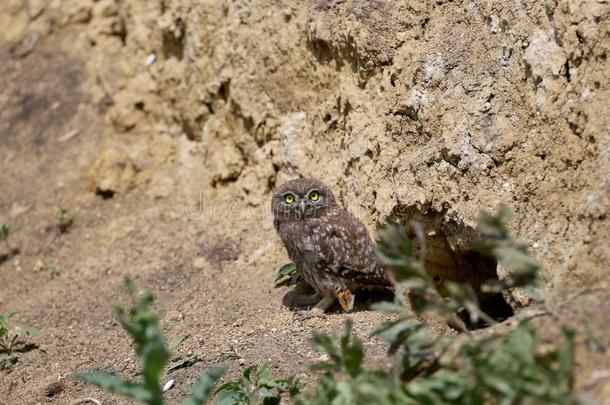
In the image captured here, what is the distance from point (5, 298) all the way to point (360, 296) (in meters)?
3.24

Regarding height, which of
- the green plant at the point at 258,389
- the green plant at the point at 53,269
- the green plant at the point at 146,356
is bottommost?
the green plant at the point at 53,269

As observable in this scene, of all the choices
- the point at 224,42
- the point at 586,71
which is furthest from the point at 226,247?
the point at 586,71

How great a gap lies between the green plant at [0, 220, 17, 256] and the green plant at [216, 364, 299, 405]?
3715 millimetres

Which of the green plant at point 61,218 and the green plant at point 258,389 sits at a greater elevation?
the green plant at point 258,389

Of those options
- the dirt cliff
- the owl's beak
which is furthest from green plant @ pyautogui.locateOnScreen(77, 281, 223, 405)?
the owl's beak

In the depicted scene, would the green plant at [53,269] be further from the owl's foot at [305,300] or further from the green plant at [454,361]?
the green plant at [454,361]

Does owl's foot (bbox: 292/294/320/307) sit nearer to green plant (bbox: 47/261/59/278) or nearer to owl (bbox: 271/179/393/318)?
owl (bbox: 271/179/393/318)

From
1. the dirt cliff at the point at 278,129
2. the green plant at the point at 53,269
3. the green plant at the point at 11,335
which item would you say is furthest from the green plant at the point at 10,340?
the green plant at the point at 53,269

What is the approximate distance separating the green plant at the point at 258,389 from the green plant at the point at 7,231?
371 cm

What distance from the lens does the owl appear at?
5855mm

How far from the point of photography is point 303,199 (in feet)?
19.9

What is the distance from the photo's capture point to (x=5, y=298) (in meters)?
7.20

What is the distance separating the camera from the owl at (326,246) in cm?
586

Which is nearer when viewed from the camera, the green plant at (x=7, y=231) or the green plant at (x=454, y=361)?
the green plant at (x=454, y=361)
